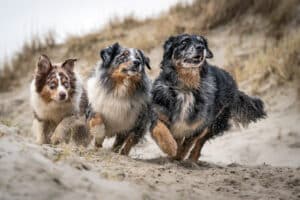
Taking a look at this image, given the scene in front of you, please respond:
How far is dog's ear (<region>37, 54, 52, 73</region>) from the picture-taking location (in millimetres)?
9453

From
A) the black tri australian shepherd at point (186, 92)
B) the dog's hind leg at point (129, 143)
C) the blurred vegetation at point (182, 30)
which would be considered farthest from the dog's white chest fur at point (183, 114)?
the blurred vegetation at point (182, 30)

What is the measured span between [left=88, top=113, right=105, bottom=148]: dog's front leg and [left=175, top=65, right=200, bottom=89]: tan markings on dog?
1.20 metres

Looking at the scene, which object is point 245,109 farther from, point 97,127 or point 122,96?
point 97,127

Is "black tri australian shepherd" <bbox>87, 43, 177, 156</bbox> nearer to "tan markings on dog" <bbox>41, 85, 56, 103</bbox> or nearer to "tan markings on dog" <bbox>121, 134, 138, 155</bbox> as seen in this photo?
"tan markings on dog" <bbox>121, 134, 138, 155</bbox>

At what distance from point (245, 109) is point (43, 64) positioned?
9.78 ft

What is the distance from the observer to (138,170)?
7148 millimetres

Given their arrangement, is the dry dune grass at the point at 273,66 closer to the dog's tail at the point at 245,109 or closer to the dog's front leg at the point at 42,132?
the dog's tail at the point at 245,109

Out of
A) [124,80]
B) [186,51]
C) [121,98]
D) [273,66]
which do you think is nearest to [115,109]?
[121,98]

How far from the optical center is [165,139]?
872 centimetres

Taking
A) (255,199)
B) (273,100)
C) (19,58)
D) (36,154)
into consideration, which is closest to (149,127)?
(255,199)

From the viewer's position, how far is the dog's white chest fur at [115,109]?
30.7 feet

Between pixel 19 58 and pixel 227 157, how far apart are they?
9594mm

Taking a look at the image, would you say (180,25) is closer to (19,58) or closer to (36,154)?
(19,58)

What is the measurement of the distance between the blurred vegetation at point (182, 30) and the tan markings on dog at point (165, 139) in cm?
597
